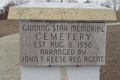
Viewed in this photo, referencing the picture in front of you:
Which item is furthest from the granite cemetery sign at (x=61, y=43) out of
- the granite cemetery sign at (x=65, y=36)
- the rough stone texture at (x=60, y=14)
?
the rough stone texture at (x=60, y=14)

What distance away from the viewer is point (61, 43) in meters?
2.27

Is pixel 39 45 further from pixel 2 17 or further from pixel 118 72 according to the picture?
pixel 2 17

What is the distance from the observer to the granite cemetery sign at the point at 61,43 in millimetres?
2227

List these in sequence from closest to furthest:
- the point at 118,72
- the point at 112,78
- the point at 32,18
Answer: the point at 32,18
the point at 112,78
the point at 118,72

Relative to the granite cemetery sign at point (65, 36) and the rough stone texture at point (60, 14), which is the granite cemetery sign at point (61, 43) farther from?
the rough stone texture at point (60, 14)

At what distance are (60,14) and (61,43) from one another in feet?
1.40

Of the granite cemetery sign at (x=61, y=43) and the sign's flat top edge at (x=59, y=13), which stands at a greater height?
the sign's flat top edge at (x=59, y=13)

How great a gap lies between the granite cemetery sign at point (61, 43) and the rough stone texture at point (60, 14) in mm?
120

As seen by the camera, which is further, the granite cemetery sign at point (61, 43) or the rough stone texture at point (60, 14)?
the granite cemetery sign at point (61, 43)

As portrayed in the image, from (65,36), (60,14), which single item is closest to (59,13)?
(60,14)

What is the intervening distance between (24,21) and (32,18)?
0.16 metres

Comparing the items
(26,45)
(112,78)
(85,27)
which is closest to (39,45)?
(26,45)

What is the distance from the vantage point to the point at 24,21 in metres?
2.21

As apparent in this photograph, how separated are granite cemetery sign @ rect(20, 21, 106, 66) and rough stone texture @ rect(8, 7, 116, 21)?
12 cm
